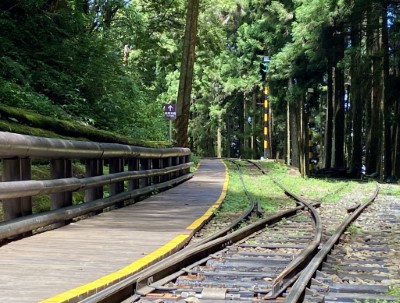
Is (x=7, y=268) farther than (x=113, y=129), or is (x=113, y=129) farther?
(x=113, y=129)

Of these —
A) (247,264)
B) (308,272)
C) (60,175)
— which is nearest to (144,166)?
(60,175)

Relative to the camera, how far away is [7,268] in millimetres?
4996

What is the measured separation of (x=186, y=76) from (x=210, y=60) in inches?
424

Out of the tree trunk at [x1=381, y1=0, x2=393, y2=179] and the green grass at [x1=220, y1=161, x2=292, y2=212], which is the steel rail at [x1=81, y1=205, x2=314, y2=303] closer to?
the green grass at [x1=220, y1=161, x2=292, y2=212]

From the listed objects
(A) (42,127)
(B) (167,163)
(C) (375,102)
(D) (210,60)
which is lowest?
(B) (167,163)

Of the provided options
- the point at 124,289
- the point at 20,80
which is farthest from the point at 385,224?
the point at 20,80

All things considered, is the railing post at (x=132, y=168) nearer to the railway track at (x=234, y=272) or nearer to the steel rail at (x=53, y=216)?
the steel rail at (x=53, y=216)

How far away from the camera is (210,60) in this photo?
31.5 m

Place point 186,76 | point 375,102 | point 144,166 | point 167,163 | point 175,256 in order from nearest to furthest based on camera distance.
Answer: point 175,256 < point 144,166 < point 167,163 < point 186,76 < point 375,102

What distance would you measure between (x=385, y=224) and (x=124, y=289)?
6567mm

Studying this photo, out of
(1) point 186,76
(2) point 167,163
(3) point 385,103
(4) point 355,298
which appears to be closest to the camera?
(4) point 355,298

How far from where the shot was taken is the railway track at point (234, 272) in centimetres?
443

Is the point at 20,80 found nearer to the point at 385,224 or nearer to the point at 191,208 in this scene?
the point at 191,208

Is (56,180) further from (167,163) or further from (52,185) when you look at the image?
(167,163)
